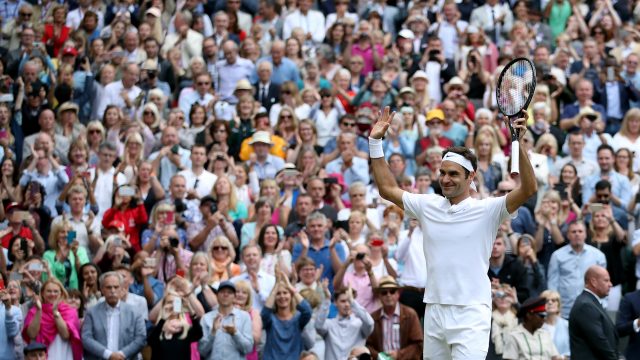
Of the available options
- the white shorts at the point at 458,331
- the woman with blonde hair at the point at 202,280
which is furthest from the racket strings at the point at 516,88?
the woman with blonde hair at the point at 202,280

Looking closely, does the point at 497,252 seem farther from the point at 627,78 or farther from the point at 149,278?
the point at 627,78

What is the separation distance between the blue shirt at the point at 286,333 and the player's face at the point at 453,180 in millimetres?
5314

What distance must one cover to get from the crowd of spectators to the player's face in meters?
4.75

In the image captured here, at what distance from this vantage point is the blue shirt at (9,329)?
14508 mm

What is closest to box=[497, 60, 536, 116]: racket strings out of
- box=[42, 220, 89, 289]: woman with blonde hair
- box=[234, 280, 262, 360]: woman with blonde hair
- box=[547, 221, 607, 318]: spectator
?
box=[234, 280, 262, 360]: woman with blonde hair

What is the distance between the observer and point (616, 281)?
16562 mm

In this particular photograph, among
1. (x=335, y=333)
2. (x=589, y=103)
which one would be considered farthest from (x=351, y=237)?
(x=589, y=103)

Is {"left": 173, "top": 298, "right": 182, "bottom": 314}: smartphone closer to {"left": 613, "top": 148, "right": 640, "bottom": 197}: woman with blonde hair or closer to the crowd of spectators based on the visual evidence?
the crowd of spectators

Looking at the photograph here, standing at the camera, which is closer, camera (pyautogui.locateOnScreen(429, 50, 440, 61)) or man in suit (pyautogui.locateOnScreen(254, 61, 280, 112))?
man in suit (pyautogui.locateOnScreen(254, 61, 280, 112))

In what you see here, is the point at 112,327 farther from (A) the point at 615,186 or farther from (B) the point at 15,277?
(A) the point at 615,186

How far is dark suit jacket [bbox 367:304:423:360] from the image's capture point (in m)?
14.8

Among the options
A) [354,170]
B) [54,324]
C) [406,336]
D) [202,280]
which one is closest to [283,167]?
[354,170]

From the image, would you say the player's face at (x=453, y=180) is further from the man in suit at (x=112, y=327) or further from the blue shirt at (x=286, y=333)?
the man in suit at (x=112, y=327)

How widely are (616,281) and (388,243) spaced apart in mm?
2690
